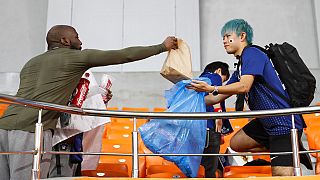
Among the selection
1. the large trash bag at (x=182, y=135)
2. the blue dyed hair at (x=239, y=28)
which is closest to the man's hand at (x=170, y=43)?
the large trash bag at (x=182, y=135)

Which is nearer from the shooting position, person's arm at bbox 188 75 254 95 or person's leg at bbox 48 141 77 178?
person's arm at bbox 188 75 254 95

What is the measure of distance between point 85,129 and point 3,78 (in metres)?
4.22

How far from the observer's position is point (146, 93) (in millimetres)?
6203

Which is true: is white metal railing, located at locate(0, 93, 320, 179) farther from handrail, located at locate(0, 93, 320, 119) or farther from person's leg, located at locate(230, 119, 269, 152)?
person's leg, located at locate(230, 119, 269, 152)

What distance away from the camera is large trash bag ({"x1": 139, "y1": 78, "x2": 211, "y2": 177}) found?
256 centimetres

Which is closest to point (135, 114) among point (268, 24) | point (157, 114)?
point (157, 114)

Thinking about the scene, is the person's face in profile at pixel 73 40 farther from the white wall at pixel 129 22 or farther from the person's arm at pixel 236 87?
the white wall at pixel 129 22

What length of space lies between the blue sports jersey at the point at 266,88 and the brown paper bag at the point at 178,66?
1.54 feet

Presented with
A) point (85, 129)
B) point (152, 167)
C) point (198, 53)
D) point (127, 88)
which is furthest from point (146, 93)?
point (85, 129)

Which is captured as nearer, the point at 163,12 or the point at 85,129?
the point at 85,129

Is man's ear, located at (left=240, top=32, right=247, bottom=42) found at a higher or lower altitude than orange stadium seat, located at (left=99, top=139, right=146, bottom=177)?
higher

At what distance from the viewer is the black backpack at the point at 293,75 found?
7.52 ft

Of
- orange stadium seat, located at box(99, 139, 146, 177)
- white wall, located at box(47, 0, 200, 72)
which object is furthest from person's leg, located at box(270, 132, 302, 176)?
white wall, located at box(47, 0, 200, 72)

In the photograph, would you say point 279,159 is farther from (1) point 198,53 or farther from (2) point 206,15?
(2) point 206,15
